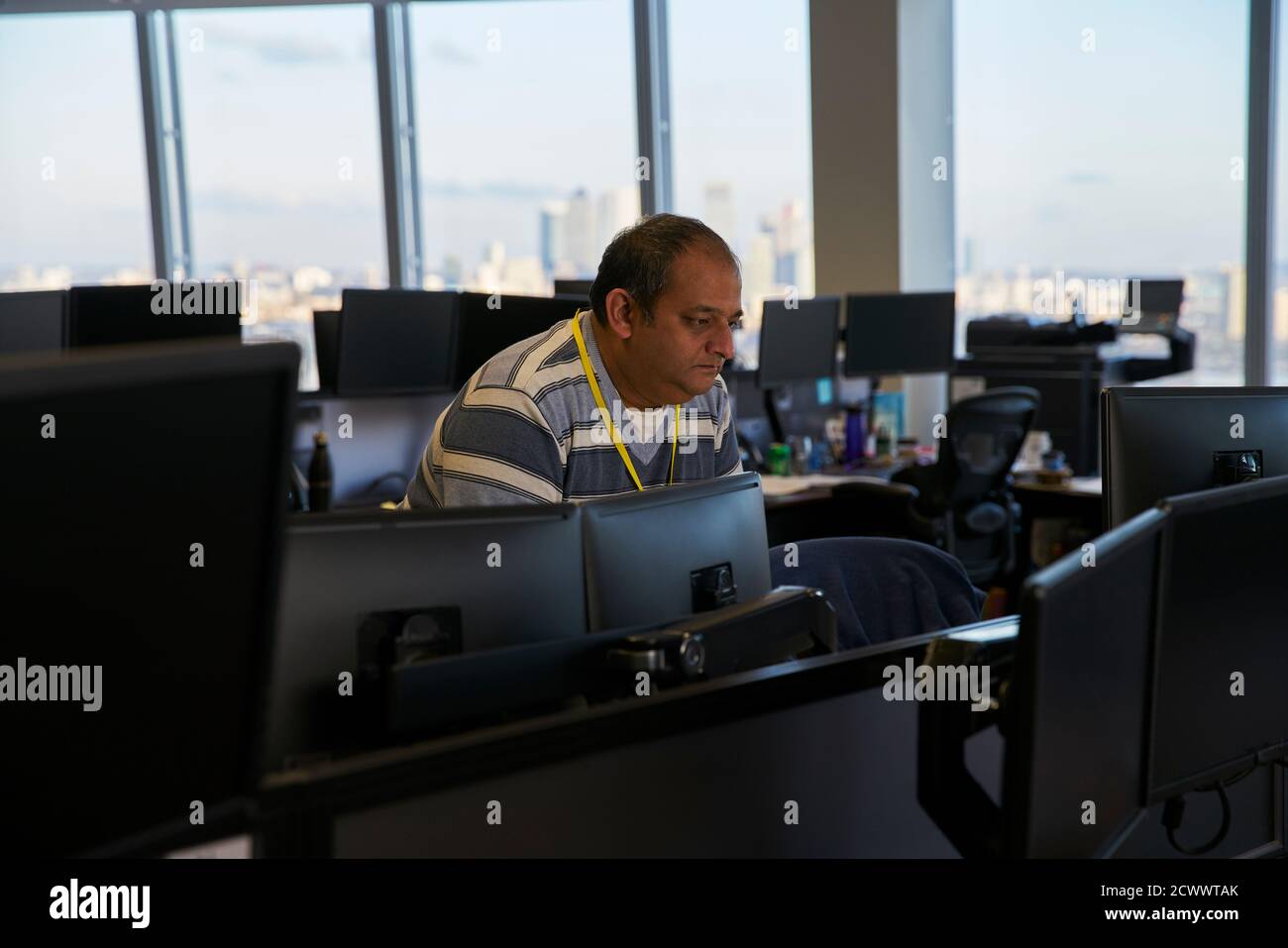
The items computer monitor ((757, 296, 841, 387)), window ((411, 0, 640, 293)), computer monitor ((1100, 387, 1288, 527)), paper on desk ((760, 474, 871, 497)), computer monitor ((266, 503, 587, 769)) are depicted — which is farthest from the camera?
window ((411, 0, 640, 293))

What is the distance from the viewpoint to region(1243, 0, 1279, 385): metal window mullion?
581 centimetres

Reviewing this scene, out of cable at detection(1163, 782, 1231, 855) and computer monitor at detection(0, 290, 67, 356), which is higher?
computer monitor at detection(0, 290, 67, 356)

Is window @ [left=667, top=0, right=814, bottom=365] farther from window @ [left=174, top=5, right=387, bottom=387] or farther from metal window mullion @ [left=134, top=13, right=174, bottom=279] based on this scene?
metal window mullion @ [left=134, top=13, right=174, bottom=279]

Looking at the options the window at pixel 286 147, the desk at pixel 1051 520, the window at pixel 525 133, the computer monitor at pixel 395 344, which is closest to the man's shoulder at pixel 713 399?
the computer monitor at pixel 395 344

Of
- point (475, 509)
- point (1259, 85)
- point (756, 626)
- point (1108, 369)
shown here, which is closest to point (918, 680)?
point (756, 626)

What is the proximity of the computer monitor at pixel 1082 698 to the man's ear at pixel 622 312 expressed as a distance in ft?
3.66

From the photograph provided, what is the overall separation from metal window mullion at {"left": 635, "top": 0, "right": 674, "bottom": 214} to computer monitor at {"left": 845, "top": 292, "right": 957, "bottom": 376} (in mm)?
2110

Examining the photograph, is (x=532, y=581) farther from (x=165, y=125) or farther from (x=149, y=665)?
(x=165, y=125)

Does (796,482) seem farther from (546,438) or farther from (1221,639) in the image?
(1221,639)

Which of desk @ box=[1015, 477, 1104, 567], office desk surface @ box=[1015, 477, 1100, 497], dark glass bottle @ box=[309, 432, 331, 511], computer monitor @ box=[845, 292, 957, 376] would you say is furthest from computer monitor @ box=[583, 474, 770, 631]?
computer monitor @ box=[845, 292, 957, 376]

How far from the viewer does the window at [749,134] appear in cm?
714

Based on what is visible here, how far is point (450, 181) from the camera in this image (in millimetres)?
A: 7824

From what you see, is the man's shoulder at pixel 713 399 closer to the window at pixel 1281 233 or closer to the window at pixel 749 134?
the window at pixel 1281 233

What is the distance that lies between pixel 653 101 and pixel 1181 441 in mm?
6068
